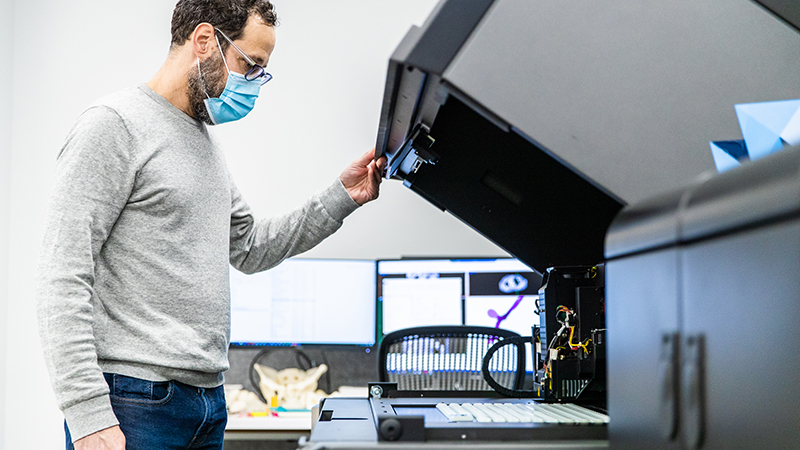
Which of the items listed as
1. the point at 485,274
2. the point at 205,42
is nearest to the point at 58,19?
the point at 205,42

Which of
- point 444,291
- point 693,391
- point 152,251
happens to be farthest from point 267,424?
point 693,391

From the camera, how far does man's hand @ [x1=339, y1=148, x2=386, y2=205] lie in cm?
123

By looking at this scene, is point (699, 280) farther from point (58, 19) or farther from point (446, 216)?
point (58, 19)

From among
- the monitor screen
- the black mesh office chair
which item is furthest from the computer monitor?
the black mesh office chair

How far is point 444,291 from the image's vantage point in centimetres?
Result: 201

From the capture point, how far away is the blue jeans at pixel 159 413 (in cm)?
87

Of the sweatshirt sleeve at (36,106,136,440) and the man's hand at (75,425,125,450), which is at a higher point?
the sweatshirt sleeve at (36,106,136,440)

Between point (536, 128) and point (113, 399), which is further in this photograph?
point (113, 399)

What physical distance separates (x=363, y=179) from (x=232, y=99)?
0.30 m

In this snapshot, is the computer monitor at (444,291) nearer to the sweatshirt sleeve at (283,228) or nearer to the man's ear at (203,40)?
the sweatshirt sleeve at (283,228)

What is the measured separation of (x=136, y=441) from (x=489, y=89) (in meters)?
0.68

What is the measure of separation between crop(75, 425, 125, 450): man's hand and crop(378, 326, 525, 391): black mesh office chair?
0.74 m

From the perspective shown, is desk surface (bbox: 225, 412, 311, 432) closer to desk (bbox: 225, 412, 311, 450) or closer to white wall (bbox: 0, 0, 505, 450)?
desk (bbox: 225, 412, 311, 450)

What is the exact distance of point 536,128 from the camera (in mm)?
582
